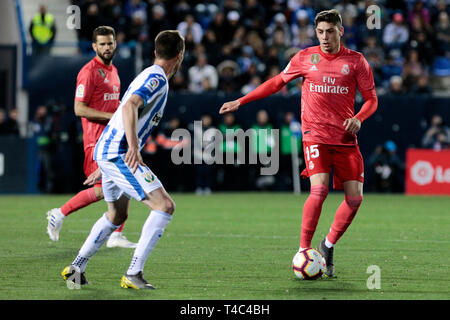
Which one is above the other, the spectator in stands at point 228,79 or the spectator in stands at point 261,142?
the spectator in stands at point 228,79

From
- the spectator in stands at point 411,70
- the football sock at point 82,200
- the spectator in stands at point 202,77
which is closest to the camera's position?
the football sock at point 82,200

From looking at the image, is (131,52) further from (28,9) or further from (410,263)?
(410,263)

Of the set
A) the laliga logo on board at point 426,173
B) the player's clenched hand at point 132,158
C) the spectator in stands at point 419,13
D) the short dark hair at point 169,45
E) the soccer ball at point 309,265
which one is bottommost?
the soccer ball at point 309,265

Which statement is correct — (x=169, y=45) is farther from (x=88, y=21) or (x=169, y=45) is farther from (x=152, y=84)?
(x=88, y=21)

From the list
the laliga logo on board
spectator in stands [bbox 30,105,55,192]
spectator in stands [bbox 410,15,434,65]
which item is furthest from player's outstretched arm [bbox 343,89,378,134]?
spectator in stands [bbox 410,15,434,65]

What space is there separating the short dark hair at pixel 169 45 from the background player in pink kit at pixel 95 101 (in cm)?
284

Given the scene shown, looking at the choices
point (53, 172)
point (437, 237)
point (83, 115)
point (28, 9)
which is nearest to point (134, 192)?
point (83, 115)

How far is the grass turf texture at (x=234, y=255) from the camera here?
6957 mm

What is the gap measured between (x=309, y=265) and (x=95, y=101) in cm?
358

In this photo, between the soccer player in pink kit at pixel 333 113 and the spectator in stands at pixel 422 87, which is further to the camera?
the spectator in stands at pixel 422 87

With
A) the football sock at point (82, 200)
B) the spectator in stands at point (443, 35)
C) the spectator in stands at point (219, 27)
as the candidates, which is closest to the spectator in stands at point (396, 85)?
the spectator in stands at point (443, 35)

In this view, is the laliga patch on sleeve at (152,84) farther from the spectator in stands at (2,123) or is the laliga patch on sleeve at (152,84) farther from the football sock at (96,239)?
the spectator in stands at (2,123)

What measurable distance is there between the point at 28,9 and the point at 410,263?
16609 mm

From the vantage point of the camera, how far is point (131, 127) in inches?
258
